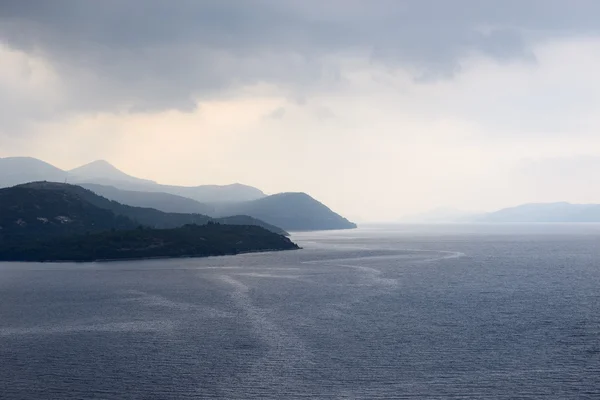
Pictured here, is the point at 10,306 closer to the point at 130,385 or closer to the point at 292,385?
the point at 130,385

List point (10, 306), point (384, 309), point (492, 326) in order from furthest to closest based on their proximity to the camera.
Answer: point (10, 306) < point (384, 309) < point (492, 326)

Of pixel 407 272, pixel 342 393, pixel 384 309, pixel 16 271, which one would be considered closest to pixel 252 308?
pixel 384 309

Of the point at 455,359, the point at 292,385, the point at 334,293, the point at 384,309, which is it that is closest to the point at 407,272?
the point at 334,293

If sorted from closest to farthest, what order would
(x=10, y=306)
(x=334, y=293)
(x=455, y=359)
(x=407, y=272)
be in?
(x=455, y=359), (x=10, y=306), (x=334, y=293), (x=407, y=272)

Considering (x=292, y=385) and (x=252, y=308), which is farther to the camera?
(x=252, y=308)

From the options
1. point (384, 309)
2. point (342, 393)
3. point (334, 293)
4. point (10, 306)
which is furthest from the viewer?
point (334, 293)

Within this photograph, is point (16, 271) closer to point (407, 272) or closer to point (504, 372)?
point (407, 272)
